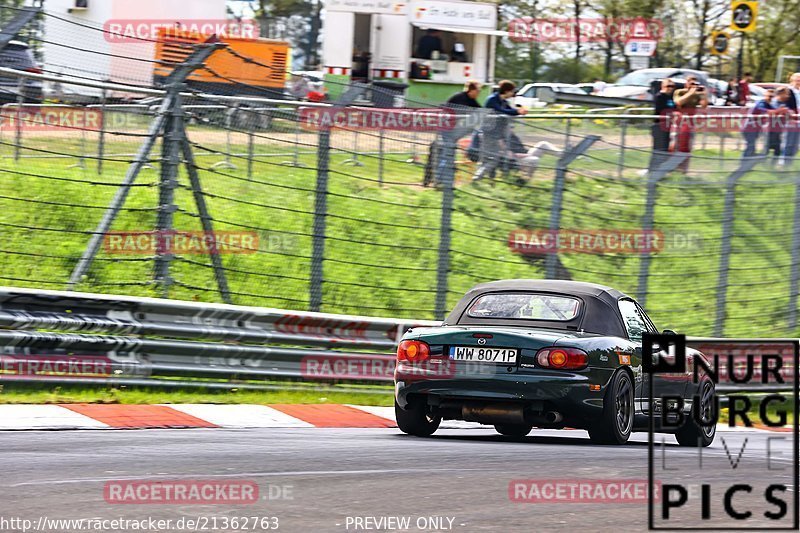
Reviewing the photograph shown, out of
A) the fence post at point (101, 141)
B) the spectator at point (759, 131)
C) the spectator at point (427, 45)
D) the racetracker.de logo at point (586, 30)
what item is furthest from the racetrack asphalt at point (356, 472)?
the racetracker.de logo at point (586, 30)

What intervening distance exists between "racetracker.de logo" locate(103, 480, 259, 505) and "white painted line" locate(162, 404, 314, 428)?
3154 millimetres

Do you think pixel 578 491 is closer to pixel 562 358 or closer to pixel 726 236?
pixel 562 358

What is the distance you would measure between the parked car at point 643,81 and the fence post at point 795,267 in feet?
69.5

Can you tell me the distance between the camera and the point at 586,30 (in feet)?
177

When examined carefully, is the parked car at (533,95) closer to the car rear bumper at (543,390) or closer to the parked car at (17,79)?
the parked car at (17,79)

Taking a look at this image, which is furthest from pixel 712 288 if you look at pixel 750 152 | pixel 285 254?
pixel 285 254

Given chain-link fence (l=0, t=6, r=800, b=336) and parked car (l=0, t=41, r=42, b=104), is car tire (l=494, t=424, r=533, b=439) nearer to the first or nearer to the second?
chain-link fence (l=0, t=6, r=800, b=336)

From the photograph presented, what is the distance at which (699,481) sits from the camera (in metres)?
7.98

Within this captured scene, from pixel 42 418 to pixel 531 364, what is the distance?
3.45 m

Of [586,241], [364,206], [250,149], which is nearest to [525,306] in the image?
[250,149]

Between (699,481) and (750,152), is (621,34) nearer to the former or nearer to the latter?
(750,152)

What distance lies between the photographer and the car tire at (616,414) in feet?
30.3

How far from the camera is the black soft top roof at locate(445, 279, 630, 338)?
31.7ft

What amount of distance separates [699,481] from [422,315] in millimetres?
6036
